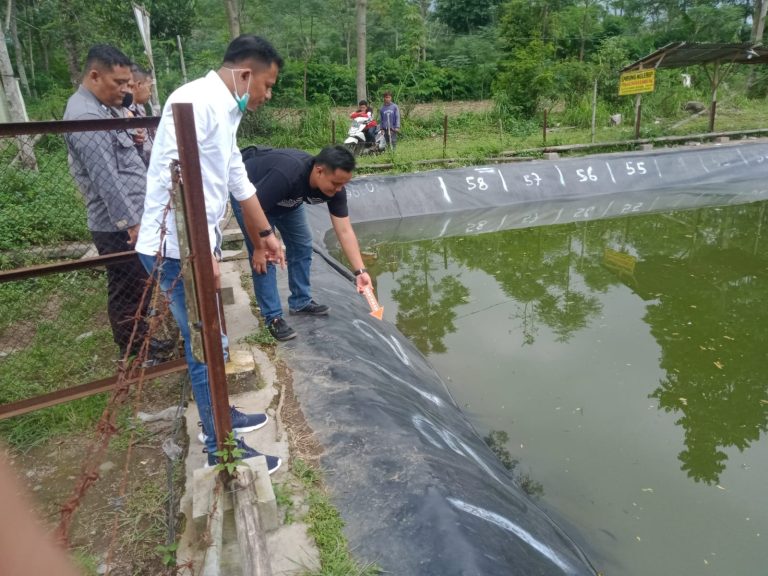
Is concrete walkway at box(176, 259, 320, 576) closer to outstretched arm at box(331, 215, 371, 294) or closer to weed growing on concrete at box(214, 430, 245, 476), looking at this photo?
weed growing on concrete at box(214, 430, 245, 476)

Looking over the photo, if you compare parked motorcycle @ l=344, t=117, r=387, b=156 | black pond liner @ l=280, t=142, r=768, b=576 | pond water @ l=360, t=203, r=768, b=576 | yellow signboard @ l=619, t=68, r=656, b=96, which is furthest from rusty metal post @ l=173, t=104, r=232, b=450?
yellow signboard @ l=619, t=68, r=656, b=96

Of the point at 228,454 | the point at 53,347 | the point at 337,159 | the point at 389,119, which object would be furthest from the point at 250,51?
the point at 389,119

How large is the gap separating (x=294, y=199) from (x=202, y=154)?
129cm

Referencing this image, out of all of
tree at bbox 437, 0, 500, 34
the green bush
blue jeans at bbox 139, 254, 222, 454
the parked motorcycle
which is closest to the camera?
blue jeans at bbox 139, 254, 222, 454

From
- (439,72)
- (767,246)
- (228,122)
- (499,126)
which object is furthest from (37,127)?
(439,72)

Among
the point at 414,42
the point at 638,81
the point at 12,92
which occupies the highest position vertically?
the point at 414,42

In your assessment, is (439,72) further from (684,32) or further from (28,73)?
(28,73)

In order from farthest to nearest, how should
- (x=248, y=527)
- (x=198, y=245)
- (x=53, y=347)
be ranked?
(x=53, y=347) → (x=248, y=527) → (x=198, y=245)

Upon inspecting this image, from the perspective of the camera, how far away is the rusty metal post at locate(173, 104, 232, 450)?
4.97ft

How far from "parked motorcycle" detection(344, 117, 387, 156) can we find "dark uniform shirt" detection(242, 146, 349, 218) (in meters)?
7.97

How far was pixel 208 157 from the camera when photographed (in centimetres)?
192

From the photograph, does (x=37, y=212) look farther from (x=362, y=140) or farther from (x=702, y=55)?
(x=702, y=55)

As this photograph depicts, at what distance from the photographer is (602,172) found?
10.5 metres

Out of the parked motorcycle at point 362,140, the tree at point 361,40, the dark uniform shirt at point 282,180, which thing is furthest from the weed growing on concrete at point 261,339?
the tree at point 361,40
